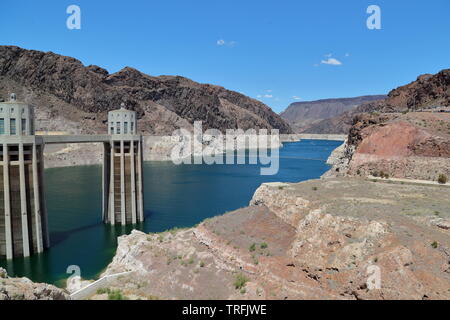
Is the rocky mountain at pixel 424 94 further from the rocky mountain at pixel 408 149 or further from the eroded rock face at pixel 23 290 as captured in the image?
the eroded rock face at pixel 23 290

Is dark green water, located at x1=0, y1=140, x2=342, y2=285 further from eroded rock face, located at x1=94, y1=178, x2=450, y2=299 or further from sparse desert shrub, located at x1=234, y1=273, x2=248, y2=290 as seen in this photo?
sparse desert shrub, located at x1=234, y1=273, x2=248, y2=290

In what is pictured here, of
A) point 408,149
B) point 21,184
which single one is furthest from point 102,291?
point 408,149

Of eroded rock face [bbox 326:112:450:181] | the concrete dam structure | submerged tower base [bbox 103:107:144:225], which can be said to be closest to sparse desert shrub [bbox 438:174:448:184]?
eroded rock face [bbox 326:112:450:181]

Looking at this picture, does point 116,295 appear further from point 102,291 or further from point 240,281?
point 240,281

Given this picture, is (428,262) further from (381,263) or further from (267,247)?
(267,247)

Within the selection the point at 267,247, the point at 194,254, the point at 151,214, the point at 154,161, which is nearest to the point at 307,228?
the point at 267,247

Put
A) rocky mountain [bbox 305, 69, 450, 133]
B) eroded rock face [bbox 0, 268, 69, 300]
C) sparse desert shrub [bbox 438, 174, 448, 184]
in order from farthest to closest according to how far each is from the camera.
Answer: rocky mountain [bbox 305, 69, 450, 133] < sparse desert shrub [bbox 438, 174, 448, 184] < eroded rock face [bbox 0, 268, 69, 300]
